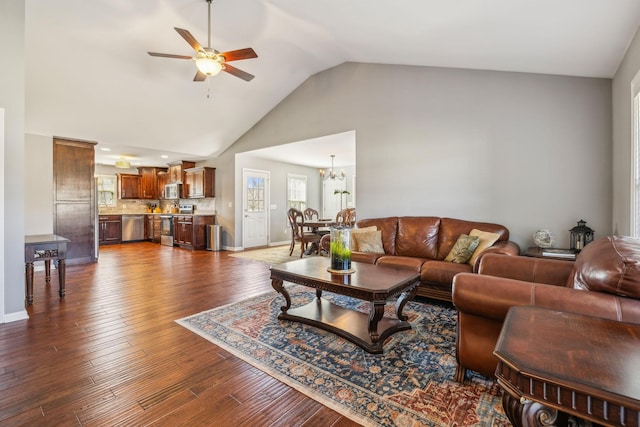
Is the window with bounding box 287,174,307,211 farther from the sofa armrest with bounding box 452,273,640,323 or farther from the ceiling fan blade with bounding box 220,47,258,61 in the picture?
the sofa armrest with bounding box 452,273,640,323

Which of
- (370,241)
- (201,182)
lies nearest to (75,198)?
(201,182)

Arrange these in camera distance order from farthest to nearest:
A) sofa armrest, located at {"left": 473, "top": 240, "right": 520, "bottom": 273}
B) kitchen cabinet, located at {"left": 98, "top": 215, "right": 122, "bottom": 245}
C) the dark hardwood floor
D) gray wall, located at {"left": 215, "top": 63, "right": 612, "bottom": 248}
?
kitchen cabinet, located at {"left": 98, "top": 215, "right": 122, "bottom": 245}, gray wall, located at {"left": 215, "top": 63, "right": 612, "bottom": 248}, sofa armrest, located at {"left": 473, "top": 240, "right": 520, "bottom": 273}, the dark hardwood floor

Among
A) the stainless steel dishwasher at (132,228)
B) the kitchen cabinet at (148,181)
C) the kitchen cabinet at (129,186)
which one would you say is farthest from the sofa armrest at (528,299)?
the kitchen cabinet at (129,186)

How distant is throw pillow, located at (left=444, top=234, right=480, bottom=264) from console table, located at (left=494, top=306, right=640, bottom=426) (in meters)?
2.38

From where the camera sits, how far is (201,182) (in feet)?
25.7

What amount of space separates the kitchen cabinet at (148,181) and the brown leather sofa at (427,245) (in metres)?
7.29

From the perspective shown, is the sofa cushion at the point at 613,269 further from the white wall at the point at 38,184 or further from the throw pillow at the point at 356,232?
the white wall at the point at 38,184

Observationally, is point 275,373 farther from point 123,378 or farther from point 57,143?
point 57,143

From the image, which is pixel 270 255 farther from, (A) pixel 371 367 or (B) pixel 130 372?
(A) pixel 371 367

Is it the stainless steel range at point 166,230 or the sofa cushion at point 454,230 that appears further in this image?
the stainless steel range at point 166,230

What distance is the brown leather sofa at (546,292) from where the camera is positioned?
1282 millimetres

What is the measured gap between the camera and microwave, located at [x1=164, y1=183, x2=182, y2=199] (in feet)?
28.3

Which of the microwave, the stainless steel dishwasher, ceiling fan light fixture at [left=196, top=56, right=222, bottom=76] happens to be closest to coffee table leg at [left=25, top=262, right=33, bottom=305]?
ceiling fan light fixture at [left=196, top=56, right=222, bottom=76]

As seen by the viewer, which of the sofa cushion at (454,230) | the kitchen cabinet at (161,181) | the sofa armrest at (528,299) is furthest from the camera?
the kitchen cabinet at (161,181)
